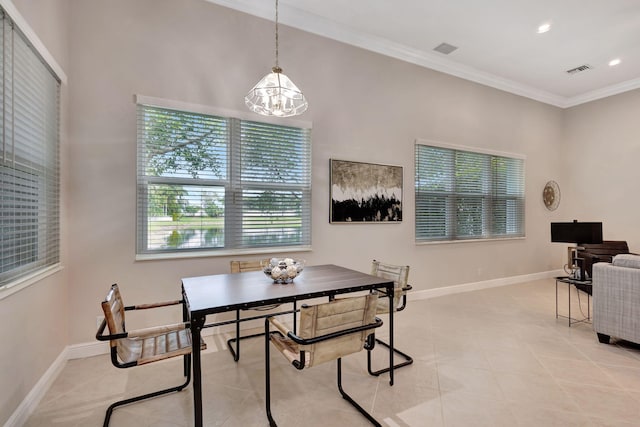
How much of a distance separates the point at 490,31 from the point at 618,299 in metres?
3.35

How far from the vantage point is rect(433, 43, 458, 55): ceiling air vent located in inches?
170

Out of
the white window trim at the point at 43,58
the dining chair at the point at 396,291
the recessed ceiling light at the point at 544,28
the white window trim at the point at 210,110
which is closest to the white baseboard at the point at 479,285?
the dining chair at the point at 396,291

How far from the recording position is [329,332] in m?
1.75

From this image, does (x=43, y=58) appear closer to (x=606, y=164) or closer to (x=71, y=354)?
(x=71, y=354)

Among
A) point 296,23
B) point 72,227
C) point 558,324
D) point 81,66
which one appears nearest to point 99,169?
point 72,227

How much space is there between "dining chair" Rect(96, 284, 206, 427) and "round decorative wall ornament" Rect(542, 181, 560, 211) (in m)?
6.66

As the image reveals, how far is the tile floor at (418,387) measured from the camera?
1.97m

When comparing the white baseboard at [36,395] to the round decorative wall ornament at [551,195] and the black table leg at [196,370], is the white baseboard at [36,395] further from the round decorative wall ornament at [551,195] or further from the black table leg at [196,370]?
the round decorative wall ornament at [551,195]

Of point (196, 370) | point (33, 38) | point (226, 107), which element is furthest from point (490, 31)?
point (196, 370)

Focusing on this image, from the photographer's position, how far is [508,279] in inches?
217

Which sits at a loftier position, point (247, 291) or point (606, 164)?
point (606, 164)

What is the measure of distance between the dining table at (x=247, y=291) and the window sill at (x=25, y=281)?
2.93ft

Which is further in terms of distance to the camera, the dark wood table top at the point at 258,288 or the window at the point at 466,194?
the window at the point at 466,194

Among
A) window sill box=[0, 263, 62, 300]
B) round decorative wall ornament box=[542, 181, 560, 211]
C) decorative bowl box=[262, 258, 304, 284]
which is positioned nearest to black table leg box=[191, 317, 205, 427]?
decorative bowl box=[262, 258, 304, 284]
